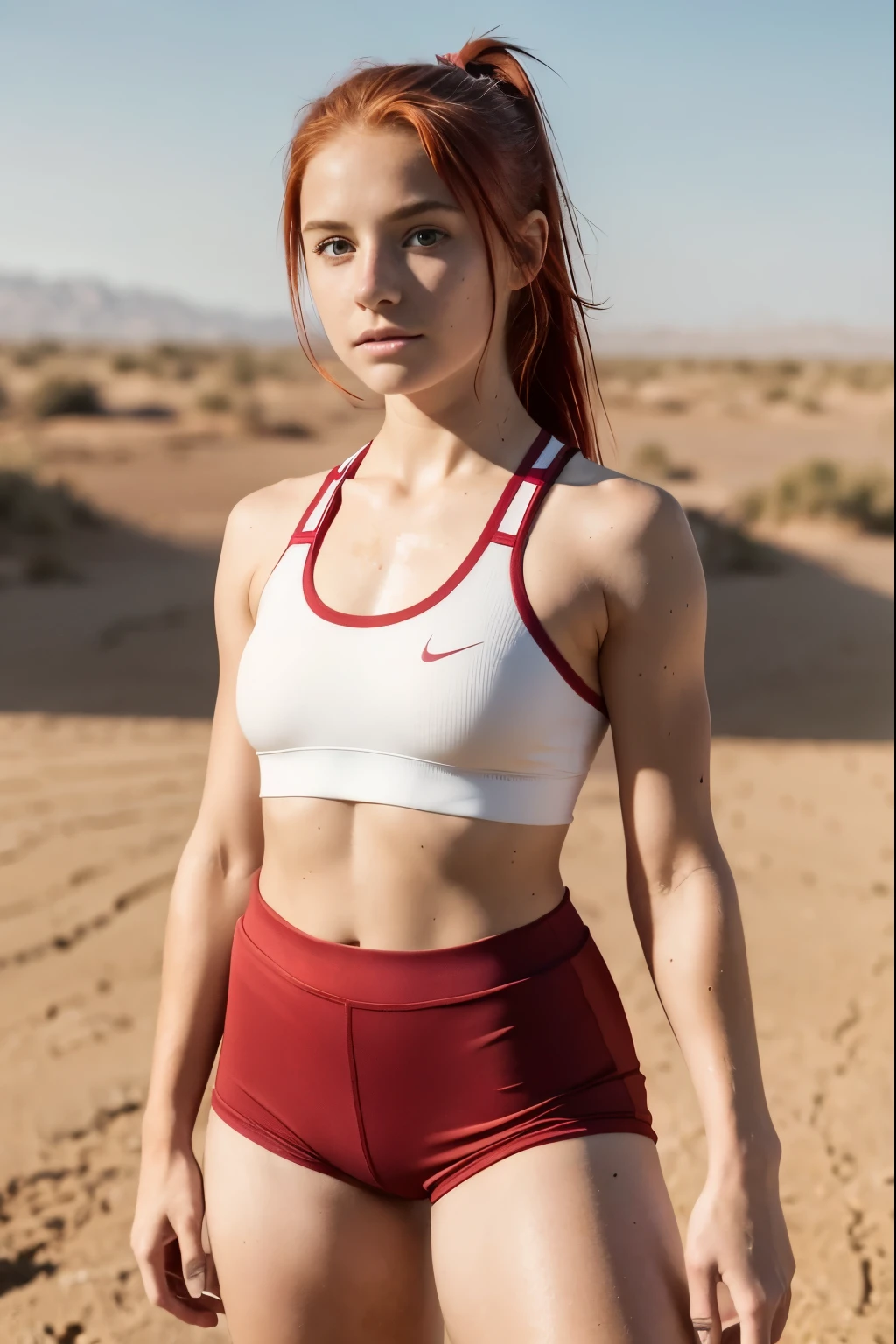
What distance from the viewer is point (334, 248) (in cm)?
134

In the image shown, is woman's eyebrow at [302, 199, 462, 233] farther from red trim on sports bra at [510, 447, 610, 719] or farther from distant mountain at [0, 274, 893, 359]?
distant mountain at [0, 274, 893, 359]

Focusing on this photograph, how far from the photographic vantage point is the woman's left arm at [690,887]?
49.6 inches

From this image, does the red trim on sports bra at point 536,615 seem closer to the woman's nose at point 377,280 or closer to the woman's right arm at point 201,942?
the woman's nose at point 377,280

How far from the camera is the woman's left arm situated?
4.13 feet

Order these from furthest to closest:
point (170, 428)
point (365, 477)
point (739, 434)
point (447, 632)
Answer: point (739, 434) → point (170, 428) → point (365, 477) → point (447, 632)

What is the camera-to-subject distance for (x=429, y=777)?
1287 mm

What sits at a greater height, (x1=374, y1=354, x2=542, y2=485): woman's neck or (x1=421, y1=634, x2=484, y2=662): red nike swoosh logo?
(x1=374, y1=354, x2=542, y2=485): woman's neck

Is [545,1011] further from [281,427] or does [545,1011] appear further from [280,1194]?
[281,427]

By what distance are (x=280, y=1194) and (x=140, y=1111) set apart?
2.83 m

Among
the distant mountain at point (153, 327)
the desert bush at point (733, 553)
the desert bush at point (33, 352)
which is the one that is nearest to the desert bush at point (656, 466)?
the desert bush at point (733, 553)

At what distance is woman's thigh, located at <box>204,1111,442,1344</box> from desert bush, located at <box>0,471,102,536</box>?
42.0ft

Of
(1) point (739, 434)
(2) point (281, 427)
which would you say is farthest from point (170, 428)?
(1) point (739, 434)

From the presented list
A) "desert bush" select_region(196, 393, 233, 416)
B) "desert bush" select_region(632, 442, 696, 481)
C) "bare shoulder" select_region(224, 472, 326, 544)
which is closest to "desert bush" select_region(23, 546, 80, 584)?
"desert bush" select_region(632, 442, 696, 481)

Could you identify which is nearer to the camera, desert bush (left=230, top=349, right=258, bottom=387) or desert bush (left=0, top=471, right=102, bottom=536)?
desert bush (left=0, top=471, right=102, bottom=536)
